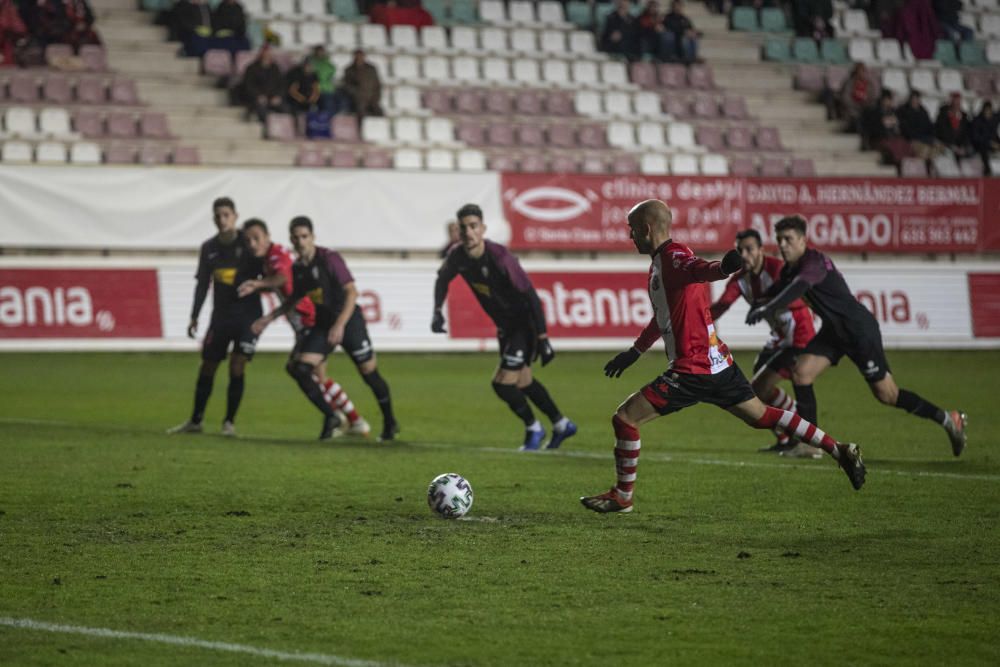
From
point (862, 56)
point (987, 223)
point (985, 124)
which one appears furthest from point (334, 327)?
point (862, 56)

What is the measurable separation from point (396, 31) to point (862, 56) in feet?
37.6

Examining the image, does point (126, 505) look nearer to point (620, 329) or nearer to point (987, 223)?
point (620, 329)

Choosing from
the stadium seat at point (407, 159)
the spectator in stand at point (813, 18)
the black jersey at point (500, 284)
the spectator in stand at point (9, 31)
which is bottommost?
the black jersey at point (500, 284)

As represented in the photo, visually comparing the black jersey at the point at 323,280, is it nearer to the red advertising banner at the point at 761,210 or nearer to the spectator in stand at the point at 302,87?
the red advertising banner at the point at 761,210

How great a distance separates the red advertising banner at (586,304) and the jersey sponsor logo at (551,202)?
1573 mm

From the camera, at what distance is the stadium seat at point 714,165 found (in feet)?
100

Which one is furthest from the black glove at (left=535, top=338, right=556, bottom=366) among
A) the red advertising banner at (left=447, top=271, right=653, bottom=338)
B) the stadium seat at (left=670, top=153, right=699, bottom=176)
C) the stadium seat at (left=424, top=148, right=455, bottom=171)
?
the stadium seat at (left=670, top=153, right=699, bottom=176)

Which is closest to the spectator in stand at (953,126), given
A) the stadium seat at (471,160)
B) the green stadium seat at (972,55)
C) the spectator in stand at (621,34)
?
the green stadium seat at (972,55)

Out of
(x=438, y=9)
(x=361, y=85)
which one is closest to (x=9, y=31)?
(x=361, y=85)

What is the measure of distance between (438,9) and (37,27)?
9.03 meters

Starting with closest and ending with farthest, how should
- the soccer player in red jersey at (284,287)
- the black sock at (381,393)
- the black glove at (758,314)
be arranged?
the black glove at (758,314), the black sock at (381,393), the soccer player in red jersey at (284,287)

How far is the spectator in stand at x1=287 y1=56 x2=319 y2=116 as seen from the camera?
27.5 m

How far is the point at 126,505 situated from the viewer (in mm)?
9688

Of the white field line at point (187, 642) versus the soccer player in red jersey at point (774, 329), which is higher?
the soccer player in red jersey at point (774, 329)
